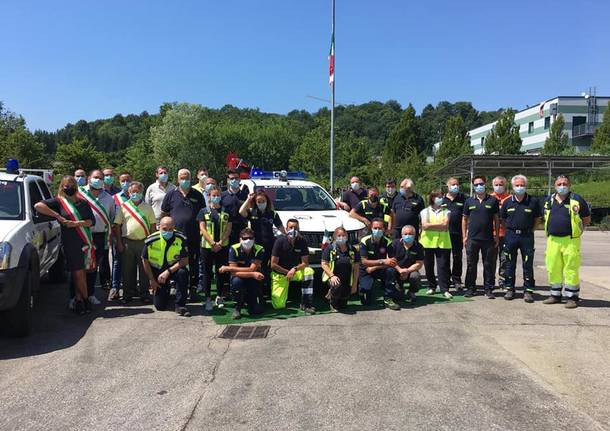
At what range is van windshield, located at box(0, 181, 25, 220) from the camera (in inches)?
245

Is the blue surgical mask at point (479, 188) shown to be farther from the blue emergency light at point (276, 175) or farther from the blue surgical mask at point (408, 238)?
the blue emergency light at point (276, 175)

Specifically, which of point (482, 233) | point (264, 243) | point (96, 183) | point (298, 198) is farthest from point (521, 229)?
point (96, 183)

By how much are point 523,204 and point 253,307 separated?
4.58 meters

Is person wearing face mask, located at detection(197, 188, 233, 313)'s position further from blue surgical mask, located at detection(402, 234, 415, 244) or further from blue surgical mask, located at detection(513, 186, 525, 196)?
blue surgical mask, located at detection(513, 186, 525, 196)

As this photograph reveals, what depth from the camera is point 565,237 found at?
7.33 m

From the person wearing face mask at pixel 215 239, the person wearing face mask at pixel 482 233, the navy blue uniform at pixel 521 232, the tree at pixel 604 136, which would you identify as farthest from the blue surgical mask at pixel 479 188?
the tree at pixel 604 136

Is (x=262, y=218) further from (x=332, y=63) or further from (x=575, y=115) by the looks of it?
(x=575, y=115)

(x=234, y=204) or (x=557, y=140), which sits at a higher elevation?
(x=557, y=140)

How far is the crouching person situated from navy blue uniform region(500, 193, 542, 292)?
5.10 metres

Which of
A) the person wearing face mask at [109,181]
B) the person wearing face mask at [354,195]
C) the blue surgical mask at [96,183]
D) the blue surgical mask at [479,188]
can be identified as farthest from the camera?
the person wearing face mask at [354,195]

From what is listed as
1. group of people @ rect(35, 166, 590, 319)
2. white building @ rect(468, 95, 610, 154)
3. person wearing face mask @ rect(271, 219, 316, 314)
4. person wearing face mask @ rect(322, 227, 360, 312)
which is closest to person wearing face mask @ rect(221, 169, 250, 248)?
group of people @ rect(35, 166, 590, 319)

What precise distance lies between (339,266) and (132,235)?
3163 mm

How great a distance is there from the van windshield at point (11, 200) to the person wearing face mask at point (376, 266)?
4.73 meters

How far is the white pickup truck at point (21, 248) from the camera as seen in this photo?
17.5 ft
